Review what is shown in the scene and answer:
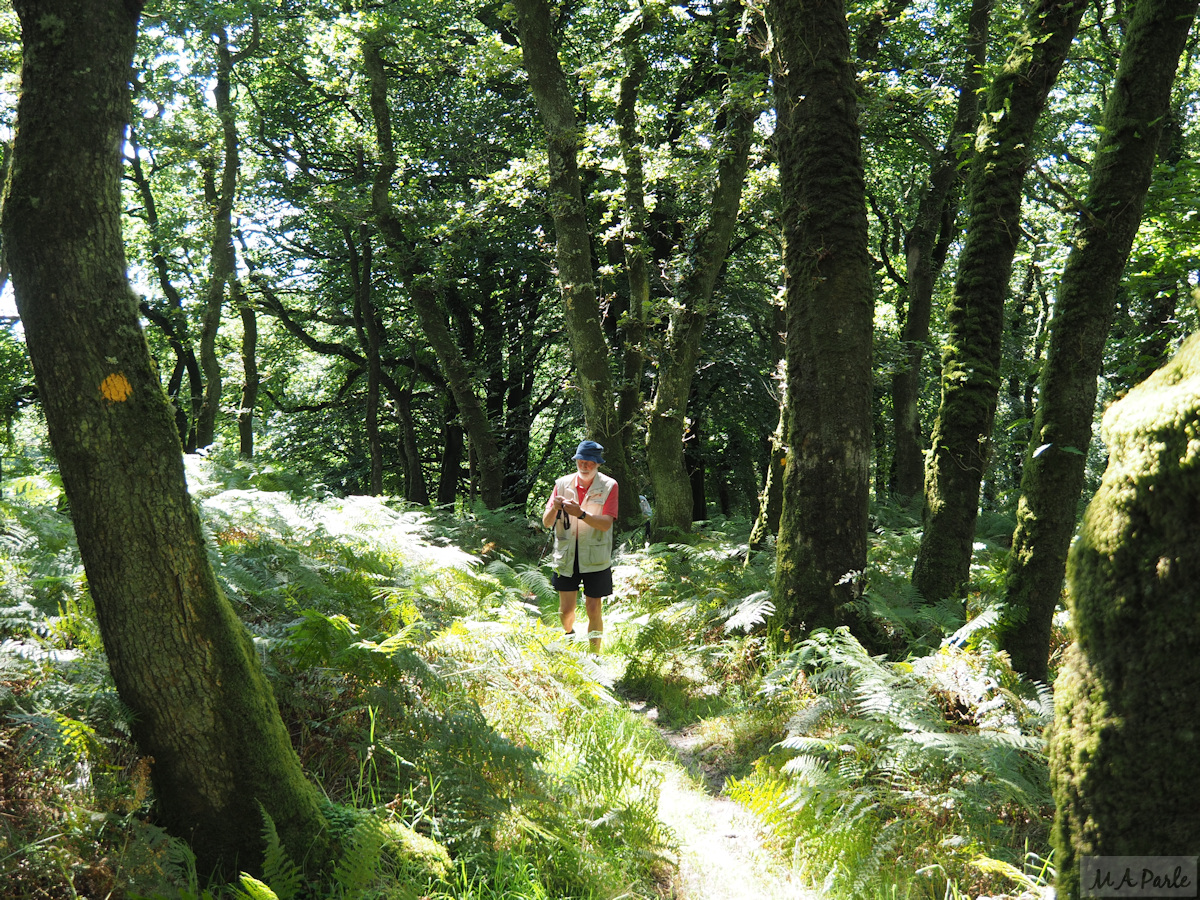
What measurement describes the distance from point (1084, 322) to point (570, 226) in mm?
7235

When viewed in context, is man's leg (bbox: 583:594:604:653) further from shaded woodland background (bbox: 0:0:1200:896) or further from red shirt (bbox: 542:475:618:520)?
red shirt (bbox: 542:475:618:520)

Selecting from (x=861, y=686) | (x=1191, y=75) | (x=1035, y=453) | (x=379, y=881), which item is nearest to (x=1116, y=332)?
(x=1191, y=75)

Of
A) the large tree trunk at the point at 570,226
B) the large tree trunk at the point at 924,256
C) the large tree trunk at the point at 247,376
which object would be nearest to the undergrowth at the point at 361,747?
the large tree trunk at the point at 570,226

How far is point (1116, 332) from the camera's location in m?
13.9

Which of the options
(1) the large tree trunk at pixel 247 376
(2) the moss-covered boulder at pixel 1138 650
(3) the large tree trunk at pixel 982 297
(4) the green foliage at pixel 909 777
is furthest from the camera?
(1) the large tree trunk at pixel 247 376

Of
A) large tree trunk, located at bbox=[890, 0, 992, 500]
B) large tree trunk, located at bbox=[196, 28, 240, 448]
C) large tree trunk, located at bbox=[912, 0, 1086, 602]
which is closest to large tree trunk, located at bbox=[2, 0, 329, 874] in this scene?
large tree trunk, located at bbox=[912, 0, 1086, 602]

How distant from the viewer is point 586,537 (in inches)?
280

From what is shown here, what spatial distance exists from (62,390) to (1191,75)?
70.6 feet

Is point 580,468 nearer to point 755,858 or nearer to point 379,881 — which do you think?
point 755,858

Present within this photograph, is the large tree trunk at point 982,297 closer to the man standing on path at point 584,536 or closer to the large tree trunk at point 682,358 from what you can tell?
the man standing on path at point 584,536

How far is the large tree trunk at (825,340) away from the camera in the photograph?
19.0 feet

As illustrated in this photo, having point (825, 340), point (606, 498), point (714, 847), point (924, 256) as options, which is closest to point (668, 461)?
point (606, 498)

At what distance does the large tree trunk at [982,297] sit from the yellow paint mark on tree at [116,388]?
565 cm

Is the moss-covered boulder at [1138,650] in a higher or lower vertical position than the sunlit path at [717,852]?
higher
